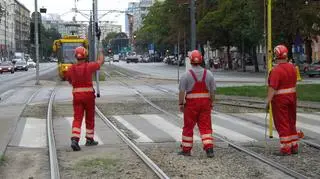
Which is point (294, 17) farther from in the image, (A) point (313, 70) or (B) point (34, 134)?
(B) point (34, 134)

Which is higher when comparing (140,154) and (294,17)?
(294,17)

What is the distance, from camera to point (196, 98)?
10.8 meters

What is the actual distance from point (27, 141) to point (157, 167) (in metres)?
4.47

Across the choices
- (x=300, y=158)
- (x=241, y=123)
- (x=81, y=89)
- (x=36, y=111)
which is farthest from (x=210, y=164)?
(x=36, y=111)

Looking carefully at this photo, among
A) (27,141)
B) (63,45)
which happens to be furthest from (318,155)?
(63,45)

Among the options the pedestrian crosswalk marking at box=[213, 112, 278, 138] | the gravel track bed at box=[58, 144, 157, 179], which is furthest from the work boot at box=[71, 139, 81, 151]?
the pedestrian crosswalk marking at box=[213, 112, 278, 138]

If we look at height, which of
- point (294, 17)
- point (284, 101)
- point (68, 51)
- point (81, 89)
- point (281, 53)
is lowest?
point (284, 101)

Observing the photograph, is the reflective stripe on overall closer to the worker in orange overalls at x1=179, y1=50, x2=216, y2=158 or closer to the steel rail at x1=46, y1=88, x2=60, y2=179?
the worker in orange overalls at x1=179, y1=50, x2=216, y2=158

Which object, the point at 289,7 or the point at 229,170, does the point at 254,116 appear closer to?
the point at 229,170

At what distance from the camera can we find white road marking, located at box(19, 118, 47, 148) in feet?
41.9

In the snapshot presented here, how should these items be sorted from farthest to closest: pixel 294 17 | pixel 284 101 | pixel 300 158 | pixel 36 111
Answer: pixel 294 17 < pixel 36 111 < pixel 284 101 < pixel 300 158

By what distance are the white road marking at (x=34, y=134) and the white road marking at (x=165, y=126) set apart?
2682mm

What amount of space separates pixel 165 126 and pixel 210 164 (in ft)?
18.2

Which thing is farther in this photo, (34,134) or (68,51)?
(68,51)
